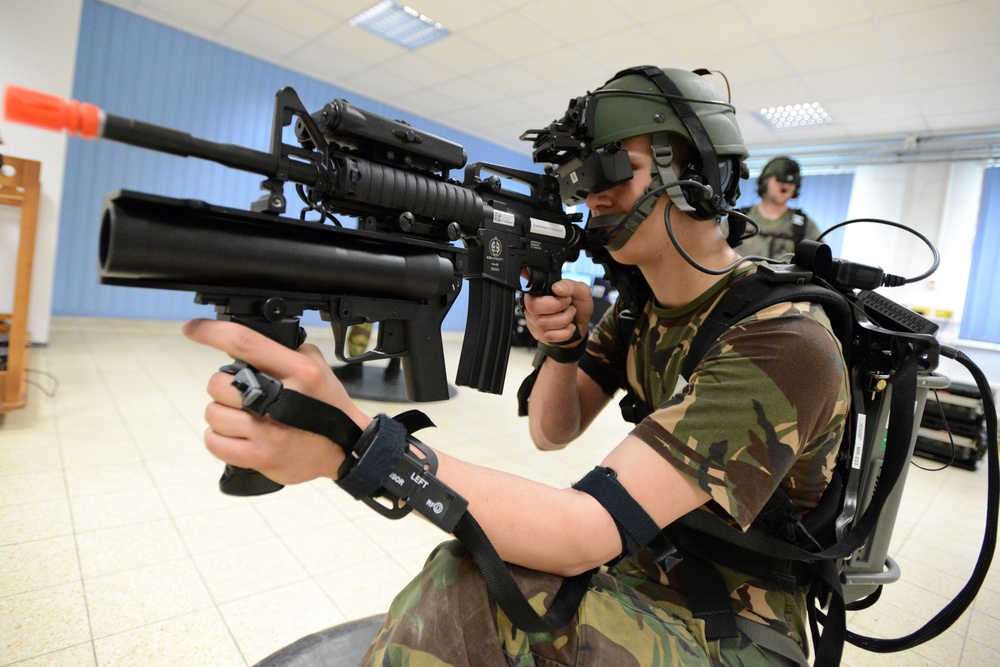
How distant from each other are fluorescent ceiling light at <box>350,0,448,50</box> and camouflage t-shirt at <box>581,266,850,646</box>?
478cm

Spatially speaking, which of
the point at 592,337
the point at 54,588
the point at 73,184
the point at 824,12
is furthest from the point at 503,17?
the point at 54,588

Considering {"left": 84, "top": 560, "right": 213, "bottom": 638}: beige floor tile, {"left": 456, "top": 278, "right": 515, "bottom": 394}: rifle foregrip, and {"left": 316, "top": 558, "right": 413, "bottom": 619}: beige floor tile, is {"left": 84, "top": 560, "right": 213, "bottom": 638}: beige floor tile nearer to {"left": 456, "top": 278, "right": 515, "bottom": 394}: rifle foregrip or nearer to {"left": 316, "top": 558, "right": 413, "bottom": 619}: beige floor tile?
{"left": 316, "top": 558, "right": 413, "bottom": 619}: beige floor tile

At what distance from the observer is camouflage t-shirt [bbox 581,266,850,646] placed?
0.88 meters

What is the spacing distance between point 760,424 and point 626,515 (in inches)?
10.4

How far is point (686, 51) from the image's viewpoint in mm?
4742

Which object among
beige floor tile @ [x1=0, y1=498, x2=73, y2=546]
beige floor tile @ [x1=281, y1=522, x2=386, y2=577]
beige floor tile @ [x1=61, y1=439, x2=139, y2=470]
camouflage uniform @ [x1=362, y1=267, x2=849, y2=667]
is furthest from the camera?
beige floor tile @ [x1=61, y1=439, x2=139, y2=470]

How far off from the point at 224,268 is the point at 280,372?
156mm

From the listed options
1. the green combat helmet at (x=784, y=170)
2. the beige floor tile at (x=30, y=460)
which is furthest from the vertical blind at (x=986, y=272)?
the beige floor tile at (x=30, y=460)

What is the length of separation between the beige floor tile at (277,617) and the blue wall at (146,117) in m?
3.78

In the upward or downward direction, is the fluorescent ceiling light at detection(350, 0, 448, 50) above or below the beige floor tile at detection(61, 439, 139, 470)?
above

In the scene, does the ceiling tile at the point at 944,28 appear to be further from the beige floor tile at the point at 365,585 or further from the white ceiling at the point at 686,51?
the beige floor tile at the point at 365,585

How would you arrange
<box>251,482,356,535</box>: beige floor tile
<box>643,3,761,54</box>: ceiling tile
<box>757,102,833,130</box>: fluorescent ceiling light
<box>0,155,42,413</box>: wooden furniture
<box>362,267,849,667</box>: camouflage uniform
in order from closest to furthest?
<box>362,267,849,667</box>: camouflage uniform
<box>251,482,356,535</box>: beige floor tile
<box>0,155,42,413</box>: wooden furniture
<box>643,3,761,54</box>: ceiling tile
<box>757,102,833,130</box>: fluorescent ceiling light

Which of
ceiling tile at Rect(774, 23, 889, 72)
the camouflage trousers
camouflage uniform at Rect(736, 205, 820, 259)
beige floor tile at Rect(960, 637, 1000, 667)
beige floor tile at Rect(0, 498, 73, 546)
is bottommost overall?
beige floor tile at Rect(0, 498, 73, 546)

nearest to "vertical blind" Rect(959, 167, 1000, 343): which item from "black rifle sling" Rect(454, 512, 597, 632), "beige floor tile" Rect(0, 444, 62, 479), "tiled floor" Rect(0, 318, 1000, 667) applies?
"tiled floor" Rect(0, 318, 1000, 667)
